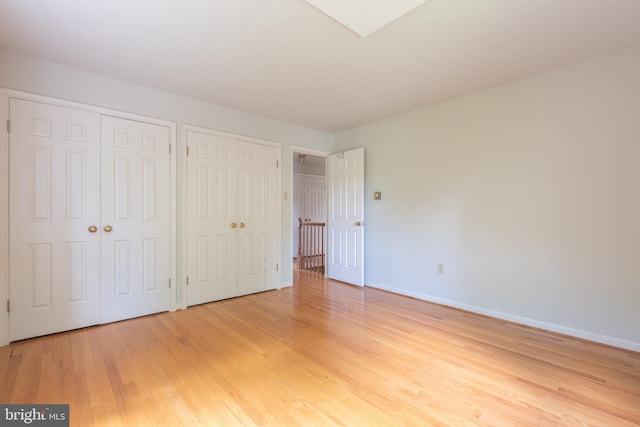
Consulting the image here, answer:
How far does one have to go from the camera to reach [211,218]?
3414mm

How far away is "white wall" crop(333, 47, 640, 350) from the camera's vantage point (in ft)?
7.53

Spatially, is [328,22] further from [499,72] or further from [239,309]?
[239,309]

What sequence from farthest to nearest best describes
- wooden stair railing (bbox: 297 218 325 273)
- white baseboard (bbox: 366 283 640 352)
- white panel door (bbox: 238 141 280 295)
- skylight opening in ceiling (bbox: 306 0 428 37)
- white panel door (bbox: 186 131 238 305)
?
wooden stair railing (bbox: 297 218 325 273), white panel door (bbox: 238 141 280 295), white panel door (bbox: 186 131 238 305), white baseboard (bbox: 366 283 640 352), skylight opening in ceiling (bbox: 306 0 428 37)

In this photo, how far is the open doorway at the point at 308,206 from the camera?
6.17 m

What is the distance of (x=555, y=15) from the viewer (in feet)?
6.12

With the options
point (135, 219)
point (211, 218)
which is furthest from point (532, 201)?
point (135, 219)

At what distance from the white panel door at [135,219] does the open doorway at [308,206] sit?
3.30 meters

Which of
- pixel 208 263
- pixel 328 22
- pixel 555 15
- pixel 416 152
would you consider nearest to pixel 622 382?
A: pixel 555 15

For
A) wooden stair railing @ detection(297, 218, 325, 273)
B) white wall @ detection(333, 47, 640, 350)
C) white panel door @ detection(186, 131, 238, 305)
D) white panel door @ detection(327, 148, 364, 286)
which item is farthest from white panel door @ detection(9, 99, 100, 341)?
wooden stair railing @ detection(297, 218, 325, 273)

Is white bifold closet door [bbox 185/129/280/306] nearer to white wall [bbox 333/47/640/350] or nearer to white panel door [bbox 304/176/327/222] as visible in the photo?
white wall [bbox 333/47/640/350]

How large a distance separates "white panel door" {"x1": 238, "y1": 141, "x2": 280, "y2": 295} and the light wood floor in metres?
0.92

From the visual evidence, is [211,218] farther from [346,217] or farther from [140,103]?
[346,217]

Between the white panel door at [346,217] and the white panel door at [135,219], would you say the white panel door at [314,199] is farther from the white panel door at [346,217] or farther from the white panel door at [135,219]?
the white panel door at [135,219]

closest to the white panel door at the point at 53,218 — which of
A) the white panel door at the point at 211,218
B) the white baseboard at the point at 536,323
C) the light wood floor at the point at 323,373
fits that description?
the light wood floor at the point at 323,373
